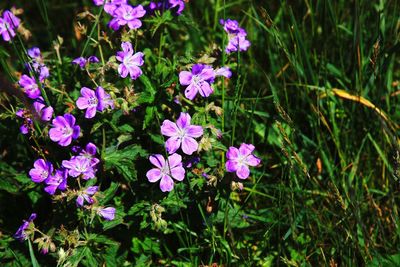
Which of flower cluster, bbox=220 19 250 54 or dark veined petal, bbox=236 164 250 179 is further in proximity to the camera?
flower cluster, bbox=220 19 250 54

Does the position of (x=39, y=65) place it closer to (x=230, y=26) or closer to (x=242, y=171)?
(x=230, y=26)

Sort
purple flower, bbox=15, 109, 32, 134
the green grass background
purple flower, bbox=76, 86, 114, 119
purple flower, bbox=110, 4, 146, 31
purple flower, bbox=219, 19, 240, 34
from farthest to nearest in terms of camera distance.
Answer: purple flower, bbox=219, 19, 240, 34 < the green grass background < purple flower, bbox=110, 4, 146, 31 < purple flower, bbox=15, 109, 32, 134 < purple flower, bbox=76, 86, 114, 119

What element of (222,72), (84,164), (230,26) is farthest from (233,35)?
(84,164)

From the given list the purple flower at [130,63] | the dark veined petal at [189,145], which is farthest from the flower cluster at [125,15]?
the dark veined petal at [189,145]

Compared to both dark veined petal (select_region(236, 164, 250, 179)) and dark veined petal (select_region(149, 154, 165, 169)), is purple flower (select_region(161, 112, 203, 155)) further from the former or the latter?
dark veined petal (select_region(236, 164, 250, 179))

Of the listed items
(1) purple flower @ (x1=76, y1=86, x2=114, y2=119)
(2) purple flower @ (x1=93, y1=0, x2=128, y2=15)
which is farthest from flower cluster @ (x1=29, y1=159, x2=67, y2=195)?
(2) purple flower @ (x1=93, y1=0, x2=128, y2=15)
